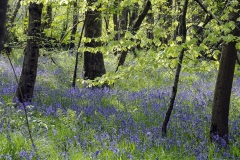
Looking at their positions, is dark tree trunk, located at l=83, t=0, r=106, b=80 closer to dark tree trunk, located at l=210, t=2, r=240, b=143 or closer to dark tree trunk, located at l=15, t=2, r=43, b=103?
dark tree trunk, located at l=15, t=2, r=43, b=103

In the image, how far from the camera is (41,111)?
708cm

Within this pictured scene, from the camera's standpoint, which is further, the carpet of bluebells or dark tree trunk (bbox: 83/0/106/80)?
dark tree trunk (bbox: 83/0/106/80)

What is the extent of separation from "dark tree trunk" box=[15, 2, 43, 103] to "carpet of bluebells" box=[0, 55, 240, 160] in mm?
424

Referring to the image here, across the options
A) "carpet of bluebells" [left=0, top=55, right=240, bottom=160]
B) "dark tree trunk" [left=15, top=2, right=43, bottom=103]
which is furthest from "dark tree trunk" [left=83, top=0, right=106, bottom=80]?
"dark tree trunk" [left=15, top=2, right=43, bottom=103]

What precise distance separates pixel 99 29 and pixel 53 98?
3391mm

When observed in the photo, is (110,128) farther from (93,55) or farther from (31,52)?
(93,55)

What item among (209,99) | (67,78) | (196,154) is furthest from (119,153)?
(67,78)

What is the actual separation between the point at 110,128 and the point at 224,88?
2.07m

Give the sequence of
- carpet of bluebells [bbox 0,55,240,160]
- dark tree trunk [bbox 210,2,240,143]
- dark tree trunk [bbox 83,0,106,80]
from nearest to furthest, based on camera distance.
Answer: carpet of bluebells [bbox 0,55,240,160] → dark tree trunk [bbox 210,2,240,143] → dark tree trunk [bbox 83,0,106,80]

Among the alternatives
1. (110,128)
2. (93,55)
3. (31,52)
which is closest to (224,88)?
(110,128)

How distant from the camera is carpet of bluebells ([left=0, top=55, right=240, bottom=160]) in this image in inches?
185

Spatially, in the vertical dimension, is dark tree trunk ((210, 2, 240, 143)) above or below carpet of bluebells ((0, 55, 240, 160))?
above

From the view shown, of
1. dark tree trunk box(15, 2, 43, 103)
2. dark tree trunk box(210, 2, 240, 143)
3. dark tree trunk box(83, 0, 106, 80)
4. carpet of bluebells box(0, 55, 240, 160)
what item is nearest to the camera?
carpet of bluebells box(0, 55, 240, 160)

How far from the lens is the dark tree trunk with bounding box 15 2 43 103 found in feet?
25.0
